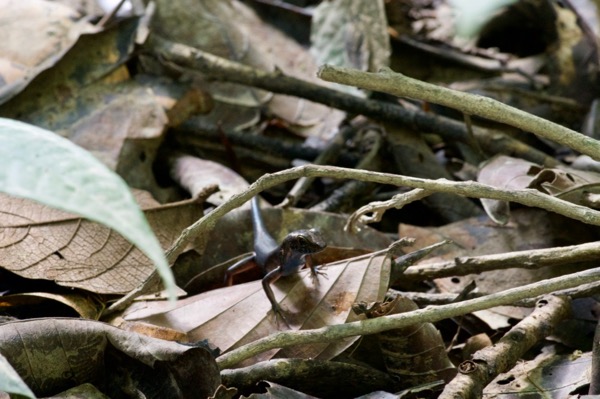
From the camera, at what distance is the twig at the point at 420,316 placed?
2027 mm

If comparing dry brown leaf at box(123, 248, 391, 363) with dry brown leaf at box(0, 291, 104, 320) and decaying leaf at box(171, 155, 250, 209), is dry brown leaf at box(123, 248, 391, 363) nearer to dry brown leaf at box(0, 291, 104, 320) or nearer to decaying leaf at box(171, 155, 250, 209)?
dry brown leaf at box(0, 291, 104, 320)

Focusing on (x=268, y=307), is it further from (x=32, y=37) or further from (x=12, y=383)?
(x=32, y=37)

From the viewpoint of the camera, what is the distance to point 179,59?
4.04m

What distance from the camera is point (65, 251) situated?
2.55 metres

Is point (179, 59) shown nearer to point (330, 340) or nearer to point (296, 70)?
point (296, 70)

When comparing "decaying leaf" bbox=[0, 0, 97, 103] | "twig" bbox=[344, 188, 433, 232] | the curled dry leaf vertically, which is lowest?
the curled dry leaf

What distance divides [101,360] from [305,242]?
3.34 ft

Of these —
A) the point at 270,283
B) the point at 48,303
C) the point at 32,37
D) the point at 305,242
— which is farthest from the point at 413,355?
the point at 32,37

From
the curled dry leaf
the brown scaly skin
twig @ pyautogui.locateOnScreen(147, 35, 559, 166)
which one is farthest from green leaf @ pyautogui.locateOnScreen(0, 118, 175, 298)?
twig @ pyautogui.locateOnScreen(147, 35, 559, 166)

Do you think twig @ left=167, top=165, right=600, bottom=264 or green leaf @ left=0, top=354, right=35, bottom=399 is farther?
twig @ left=167, top=165, right=600, bottom=264

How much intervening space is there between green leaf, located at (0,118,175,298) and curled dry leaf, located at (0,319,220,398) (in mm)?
788

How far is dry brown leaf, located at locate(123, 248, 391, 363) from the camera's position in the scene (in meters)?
2.36

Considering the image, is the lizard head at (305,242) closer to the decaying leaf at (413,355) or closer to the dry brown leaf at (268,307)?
the dry brown leaf at (268,307)

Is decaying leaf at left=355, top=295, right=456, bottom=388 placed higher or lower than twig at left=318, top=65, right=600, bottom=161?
lower
